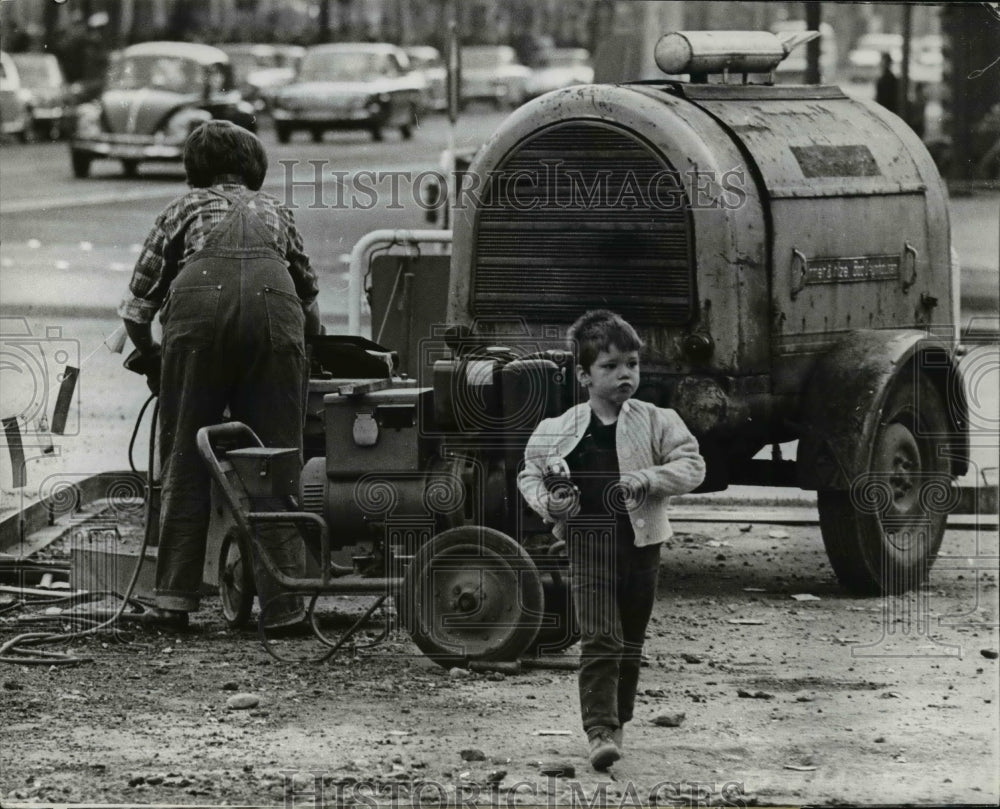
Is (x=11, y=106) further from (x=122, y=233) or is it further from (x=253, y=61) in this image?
(x=122, y=233)

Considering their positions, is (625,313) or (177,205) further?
(625,313)

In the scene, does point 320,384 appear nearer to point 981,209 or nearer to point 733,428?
point 733,428

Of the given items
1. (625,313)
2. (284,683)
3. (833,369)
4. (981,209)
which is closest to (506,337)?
(625,313)

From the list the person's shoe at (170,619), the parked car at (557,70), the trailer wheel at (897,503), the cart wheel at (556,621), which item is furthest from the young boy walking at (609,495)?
the parked car at (557,70)

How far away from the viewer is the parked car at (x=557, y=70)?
43.3 metres

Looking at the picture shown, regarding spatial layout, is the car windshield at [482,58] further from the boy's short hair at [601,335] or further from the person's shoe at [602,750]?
the person's shoe at [602,750]

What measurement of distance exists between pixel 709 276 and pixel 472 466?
56.7 inches

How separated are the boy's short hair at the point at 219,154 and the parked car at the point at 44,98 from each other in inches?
1195

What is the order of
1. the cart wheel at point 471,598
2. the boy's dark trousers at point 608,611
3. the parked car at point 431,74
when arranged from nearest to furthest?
the boy's dark trousers at point 608,611, the cart wheel at point 471,598, the parked car at point 431,74

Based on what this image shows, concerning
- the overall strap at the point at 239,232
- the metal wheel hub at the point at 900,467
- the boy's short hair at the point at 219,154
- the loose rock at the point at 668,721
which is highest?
Result: the boy's short hair at the point at 219,154

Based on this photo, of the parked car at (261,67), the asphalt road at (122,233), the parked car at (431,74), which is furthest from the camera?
the parked car at (431,74)

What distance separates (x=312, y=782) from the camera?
18.4ft

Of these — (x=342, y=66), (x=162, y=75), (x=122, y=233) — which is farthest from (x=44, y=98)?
(x=122, y=233)

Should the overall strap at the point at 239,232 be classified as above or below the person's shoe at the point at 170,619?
above
